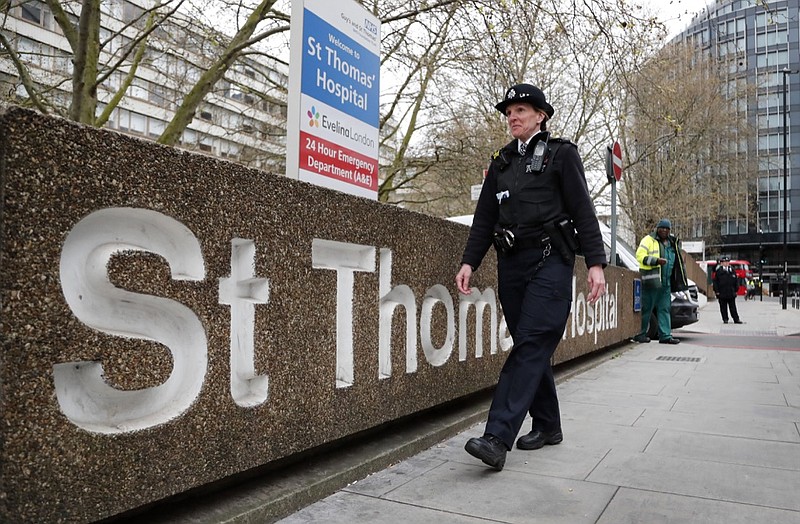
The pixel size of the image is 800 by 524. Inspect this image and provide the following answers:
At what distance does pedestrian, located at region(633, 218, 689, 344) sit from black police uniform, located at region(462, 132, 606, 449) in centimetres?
695

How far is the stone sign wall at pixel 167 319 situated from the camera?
6.07 ft

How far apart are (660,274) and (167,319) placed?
9.13 metres

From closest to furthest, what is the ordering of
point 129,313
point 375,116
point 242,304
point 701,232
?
point 129,313, point 242,304, point 375,116, point 701,232

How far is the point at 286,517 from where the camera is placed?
8.85 feet

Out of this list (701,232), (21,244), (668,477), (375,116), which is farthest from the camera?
(701,232)

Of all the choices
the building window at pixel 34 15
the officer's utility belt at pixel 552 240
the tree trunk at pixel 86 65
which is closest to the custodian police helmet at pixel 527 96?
the officer's utility belt at pixel 552 240

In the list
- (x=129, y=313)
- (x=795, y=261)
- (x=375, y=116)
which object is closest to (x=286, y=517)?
(x=129, y=313)

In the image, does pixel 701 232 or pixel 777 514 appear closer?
pixel 777 514

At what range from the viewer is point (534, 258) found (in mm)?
3578

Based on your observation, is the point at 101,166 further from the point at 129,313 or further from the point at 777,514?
the point at 777,514

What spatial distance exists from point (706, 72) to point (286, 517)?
1491 inches

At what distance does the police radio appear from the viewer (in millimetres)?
3562

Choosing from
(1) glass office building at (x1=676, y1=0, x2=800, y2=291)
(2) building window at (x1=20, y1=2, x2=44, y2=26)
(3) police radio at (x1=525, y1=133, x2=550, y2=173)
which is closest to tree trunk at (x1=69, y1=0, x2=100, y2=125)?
(3) police radio at (x1=525, y1=133, x2=550, y2=173)

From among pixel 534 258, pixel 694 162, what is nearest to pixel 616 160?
pixel 534 258
